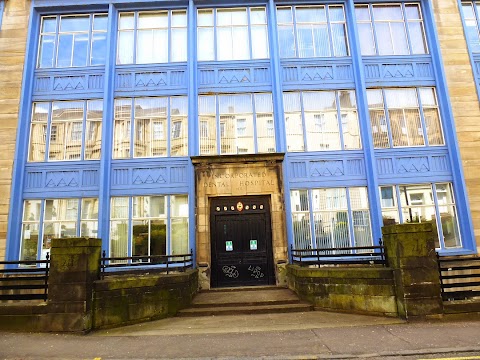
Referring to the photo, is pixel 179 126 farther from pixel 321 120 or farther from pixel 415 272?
pixel 415 272

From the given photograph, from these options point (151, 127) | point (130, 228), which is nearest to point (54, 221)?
point (130, 228)

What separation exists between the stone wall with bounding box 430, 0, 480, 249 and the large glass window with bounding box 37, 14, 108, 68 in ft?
Result: 45.1

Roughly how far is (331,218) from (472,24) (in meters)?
10.2

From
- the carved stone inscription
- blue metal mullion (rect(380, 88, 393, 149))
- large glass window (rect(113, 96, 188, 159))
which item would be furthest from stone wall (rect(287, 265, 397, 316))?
large glass window (rect(113, 96, 188, 159))

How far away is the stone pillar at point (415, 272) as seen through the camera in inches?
291

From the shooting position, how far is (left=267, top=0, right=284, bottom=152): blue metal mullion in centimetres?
1240

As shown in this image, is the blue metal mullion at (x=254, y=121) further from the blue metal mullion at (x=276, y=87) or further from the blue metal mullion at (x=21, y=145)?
the blue metal mullion at (x=21, y=145)

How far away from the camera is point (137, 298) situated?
8.15m

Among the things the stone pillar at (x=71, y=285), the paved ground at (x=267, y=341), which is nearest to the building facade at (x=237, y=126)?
the paved ground at (x=267, y=341)

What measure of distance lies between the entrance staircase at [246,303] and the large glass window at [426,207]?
500cm

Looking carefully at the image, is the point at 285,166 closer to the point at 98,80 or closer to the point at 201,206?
the point at 201,206

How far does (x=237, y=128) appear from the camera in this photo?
12781mm

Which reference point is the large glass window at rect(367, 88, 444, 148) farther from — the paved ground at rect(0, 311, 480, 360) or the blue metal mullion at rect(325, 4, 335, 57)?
the paved ground at rect(0, 311, 480, 360)

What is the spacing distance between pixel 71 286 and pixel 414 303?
25.2ft
